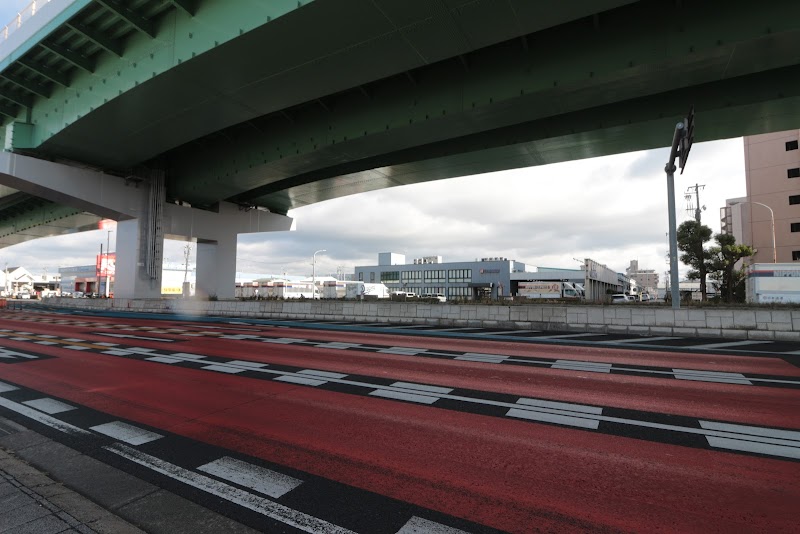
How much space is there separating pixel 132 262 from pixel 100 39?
19.1 m

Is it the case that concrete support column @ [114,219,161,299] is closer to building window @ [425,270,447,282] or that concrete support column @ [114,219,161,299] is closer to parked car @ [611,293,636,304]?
parked car @ [611,293,636,304]

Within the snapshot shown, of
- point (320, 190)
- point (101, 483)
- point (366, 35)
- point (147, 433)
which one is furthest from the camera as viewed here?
point (320, 190)

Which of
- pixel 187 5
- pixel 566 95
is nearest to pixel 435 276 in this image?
pixel 566 95

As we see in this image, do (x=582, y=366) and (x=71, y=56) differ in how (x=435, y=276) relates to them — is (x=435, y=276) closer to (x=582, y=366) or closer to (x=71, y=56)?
(x=71, y=56)

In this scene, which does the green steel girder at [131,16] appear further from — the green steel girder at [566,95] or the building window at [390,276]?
the building window at [390,276]

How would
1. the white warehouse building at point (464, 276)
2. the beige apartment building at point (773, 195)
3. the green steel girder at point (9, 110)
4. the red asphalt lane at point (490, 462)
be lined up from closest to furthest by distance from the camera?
the red asphalt lane at point (490, 462) < the green steel girder at point (9, 110) < the beige apartment building at point (773, 195) < the white warehouse building at point (464, 276)

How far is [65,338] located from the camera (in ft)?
45.6

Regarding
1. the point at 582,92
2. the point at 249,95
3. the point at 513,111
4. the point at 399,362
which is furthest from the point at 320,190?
the point at 399,362

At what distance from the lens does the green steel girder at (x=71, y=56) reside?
15328 millimetres

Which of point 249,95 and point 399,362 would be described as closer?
point 399,362

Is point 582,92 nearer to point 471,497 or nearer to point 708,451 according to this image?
point 708,451

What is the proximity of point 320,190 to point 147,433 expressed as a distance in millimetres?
26830

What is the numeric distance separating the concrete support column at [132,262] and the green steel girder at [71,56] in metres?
14.9

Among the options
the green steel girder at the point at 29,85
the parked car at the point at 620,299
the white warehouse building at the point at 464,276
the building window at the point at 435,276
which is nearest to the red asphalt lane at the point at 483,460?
the parked car at the point at 620,299
